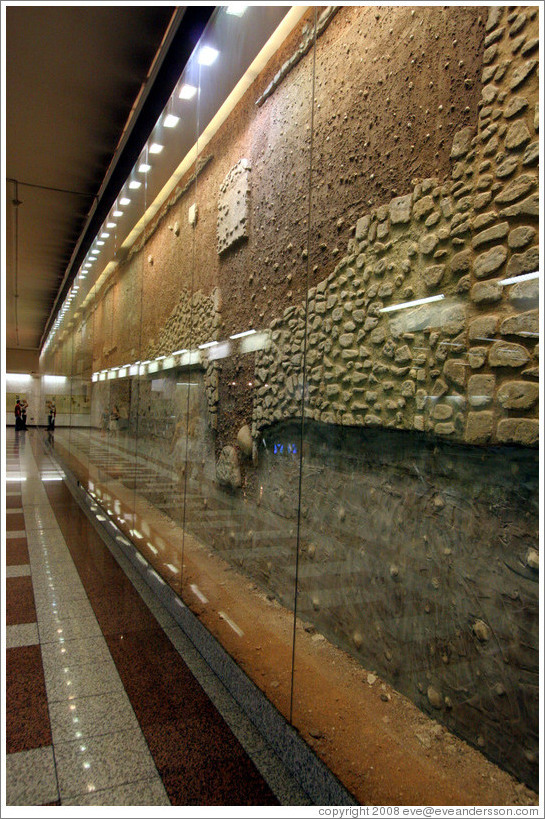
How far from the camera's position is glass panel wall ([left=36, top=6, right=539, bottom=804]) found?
49.9 inches

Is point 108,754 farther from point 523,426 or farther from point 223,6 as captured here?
point 223,6

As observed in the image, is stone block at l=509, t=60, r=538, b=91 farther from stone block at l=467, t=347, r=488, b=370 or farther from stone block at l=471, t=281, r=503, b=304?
stone block at l=467, t=347, r=488, b=370

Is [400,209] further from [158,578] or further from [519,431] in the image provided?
[158,578]

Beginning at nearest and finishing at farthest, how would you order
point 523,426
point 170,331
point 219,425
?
1. point 523,426
2. point 219,425
3. point 170,331

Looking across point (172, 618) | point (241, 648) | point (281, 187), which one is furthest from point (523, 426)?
point (172, 618)

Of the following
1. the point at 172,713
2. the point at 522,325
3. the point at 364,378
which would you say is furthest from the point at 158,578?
the point at 522,325

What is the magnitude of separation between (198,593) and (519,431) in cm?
190

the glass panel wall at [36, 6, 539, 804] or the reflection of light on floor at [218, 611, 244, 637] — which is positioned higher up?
the glass panel wall at [36, 6, 539, 804]

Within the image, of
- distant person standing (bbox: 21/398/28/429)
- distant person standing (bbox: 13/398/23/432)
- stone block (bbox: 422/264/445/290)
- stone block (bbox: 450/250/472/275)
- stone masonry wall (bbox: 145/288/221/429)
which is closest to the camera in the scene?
stone block (bbox: 450/250/472/275)

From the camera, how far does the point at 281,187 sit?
8.02 feet

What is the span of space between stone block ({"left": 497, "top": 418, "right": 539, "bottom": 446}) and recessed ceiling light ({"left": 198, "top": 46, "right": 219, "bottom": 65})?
2797 millimetres

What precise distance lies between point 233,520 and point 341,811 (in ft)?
5.26

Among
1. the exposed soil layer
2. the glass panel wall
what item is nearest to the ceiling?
the glass panel wall

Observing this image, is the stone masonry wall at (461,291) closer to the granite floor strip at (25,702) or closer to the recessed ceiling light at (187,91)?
the granite floor strip at (25,702)
